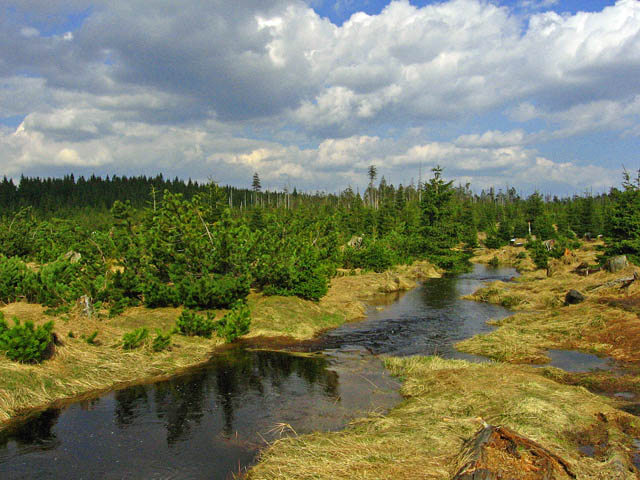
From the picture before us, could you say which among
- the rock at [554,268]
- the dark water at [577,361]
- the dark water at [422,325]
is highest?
the rock at [554,268]

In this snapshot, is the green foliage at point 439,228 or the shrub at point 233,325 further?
the green foliage at point 439,228

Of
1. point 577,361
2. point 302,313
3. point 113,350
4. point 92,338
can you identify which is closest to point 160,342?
point 113,350

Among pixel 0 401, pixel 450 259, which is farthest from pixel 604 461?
pixel 450 259

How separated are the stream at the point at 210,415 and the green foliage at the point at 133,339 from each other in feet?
7.15

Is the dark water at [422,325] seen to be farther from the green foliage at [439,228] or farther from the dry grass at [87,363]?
the green foliage at [439,228]

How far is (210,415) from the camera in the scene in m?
12.0

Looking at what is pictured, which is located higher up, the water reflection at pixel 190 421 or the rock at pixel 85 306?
the rock at pixel 85 306

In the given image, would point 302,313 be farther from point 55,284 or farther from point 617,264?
point 617,264

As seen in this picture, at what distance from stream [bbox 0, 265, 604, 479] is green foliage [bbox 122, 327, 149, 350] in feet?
7.15

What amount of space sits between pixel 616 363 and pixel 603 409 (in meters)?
6.55

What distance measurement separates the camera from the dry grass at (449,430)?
799 centimetres

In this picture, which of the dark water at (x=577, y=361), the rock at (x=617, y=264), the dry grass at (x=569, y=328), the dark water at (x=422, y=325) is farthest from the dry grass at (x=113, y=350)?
the rock at (x=617, y=264)

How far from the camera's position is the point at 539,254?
166 feet

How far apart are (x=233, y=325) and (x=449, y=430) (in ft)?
37.3
